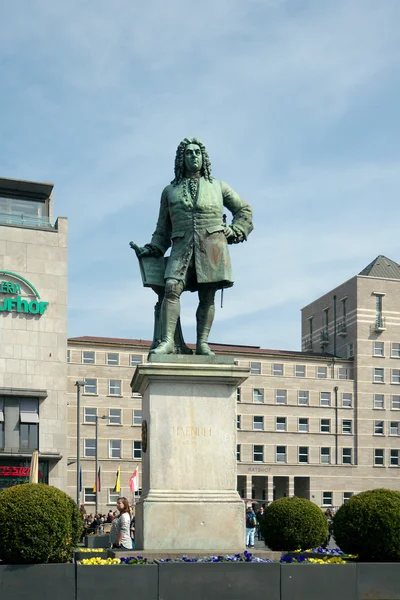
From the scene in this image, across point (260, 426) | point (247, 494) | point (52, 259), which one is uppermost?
point (52, 259)

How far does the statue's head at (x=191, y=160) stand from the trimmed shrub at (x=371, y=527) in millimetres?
6065

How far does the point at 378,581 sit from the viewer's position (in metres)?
14.0

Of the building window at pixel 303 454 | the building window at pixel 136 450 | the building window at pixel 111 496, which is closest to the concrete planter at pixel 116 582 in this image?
the building window at pixel 111 496

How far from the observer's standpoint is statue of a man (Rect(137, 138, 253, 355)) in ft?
57.3

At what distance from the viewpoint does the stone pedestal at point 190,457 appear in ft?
52.6

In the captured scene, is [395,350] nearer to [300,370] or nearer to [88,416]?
[300,370]

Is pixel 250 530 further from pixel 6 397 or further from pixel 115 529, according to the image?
pixel 6 397

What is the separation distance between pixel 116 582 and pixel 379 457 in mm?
109921

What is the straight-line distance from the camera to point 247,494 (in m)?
114

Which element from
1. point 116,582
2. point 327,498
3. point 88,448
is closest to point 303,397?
point 327,498

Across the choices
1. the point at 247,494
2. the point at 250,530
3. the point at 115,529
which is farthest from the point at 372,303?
the point at 115,529

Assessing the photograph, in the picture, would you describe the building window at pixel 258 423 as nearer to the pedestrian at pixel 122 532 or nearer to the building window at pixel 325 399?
the building window at pixel 325 399

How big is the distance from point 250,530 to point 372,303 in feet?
284

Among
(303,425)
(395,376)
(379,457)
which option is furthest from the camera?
(395,376)
